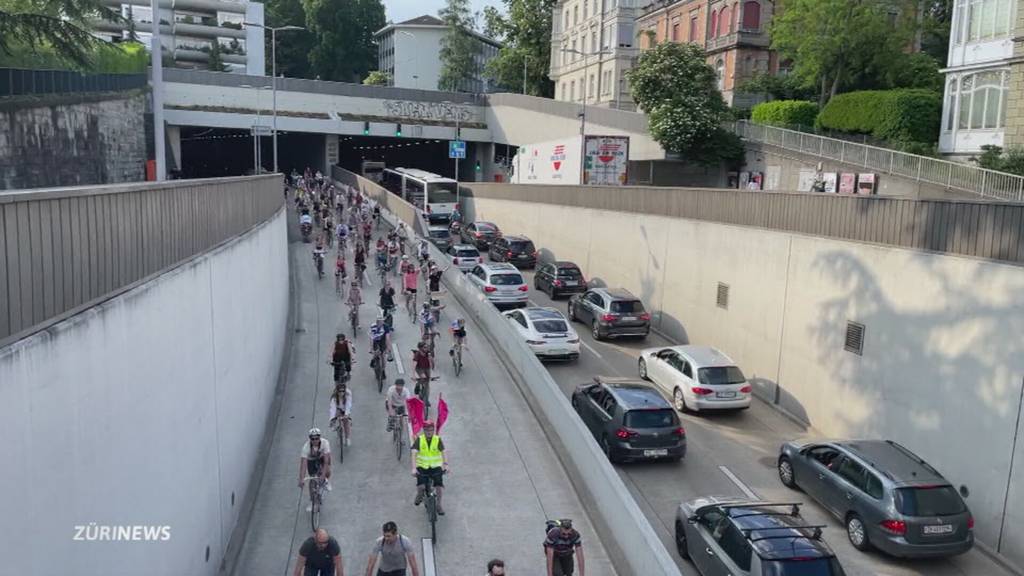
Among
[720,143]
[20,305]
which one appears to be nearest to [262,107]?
[720,143]

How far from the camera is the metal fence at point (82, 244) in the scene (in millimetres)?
5598

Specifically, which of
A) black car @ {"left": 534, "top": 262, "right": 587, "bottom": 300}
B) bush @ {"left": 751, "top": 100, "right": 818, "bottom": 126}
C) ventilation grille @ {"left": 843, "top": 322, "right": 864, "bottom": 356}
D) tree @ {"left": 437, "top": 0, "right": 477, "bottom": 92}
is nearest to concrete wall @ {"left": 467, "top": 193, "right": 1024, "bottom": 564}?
ventilation grille @ {"left": 843, "top": 322, "right": 864, "bottom": 356}

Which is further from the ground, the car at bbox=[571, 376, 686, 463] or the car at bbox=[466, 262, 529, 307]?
the car at bbox=[466, 262, 529, 307]

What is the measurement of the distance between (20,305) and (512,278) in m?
21.1

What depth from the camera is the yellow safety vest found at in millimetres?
10969

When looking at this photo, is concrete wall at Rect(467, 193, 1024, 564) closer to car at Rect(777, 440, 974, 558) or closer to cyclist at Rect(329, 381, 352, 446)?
car at Rect(777, 440, 974, 558)

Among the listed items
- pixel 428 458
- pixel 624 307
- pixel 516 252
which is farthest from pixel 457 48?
pixel 428 458

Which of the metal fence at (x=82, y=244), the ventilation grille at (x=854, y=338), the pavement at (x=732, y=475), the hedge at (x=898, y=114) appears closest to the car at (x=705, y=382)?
the pavement at (x=732, y=475)

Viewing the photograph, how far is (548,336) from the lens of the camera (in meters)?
20.8

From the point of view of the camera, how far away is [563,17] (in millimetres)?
75000

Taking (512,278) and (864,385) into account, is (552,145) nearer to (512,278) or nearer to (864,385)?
(512,278)

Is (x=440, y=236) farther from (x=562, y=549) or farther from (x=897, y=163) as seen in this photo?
(x=562, y=549)

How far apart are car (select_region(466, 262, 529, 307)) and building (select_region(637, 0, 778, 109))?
2713 cm

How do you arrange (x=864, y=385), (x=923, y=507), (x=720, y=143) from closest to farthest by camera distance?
1. (x=923, y=507)
2. (x=864, y=385)
3. (x=720, y=143)
